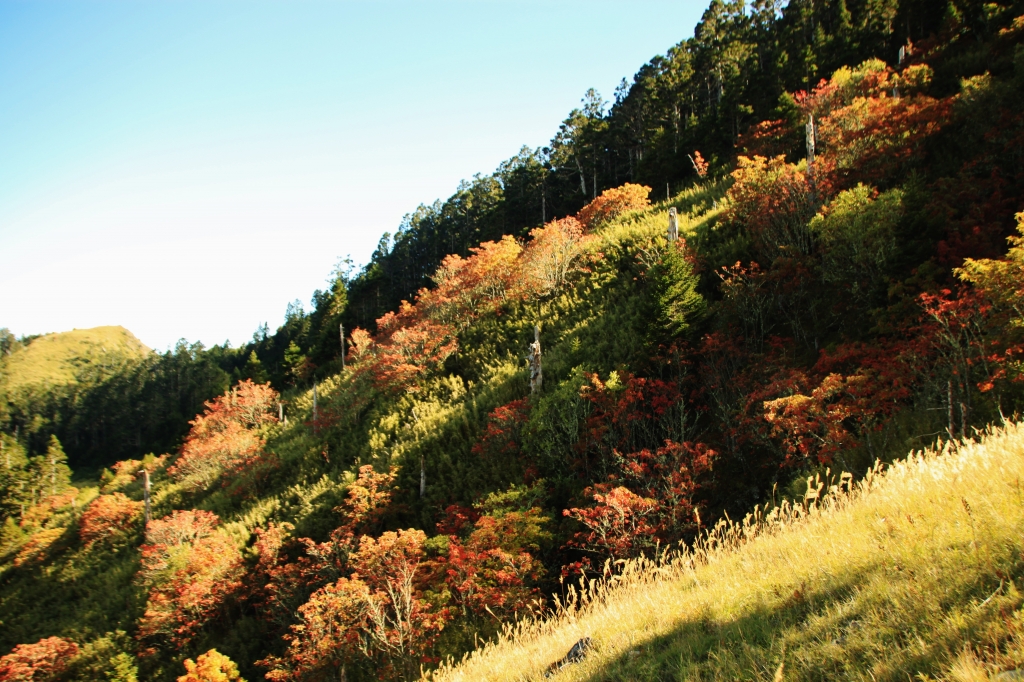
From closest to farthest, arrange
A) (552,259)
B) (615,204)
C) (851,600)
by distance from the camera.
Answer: (851,600), (552,259), (615,204)

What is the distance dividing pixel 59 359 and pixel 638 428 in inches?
6030

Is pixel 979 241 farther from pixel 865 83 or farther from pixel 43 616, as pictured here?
pixel 43 616

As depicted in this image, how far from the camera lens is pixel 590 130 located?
5116 cm

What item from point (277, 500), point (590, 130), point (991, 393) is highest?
point (590, 130)

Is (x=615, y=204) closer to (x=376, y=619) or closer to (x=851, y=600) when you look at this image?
(x=376, y=619)

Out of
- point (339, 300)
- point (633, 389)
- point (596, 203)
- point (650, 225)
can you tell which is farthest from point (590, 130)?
point (633, 389)

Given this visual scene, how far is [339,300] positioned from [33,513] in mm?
36522

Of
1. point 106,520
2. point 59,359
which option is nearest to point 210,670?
point 106,520

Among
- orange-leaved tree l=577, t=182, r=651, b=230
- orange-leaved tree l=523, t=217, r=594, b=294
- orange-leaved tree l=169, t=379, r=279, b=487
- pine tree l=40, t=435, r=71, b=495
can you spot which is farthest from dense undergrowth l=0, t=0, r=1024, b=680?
pine tree l=40, t=435, r=71, b=495

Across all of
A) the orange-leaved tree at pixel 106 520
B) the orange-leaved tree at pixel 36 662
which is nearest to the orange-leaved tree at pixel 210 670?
the orange-leaved tree at pixel 36 662

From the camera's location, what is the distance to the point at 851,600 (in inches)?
113

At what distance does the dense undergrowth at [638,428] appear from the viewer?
8609mm

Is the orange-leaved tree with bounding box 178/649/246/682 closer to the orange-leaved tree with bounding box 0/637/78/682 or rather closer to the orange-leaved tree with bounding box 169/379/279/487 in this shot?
the orange-leaved tree with bounding box 0/637/78/682

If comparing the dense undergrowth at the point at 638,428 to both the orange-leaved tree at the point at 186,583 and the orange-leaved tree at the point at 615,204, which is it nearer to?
the orange-leaved tree at the point at 186,583
